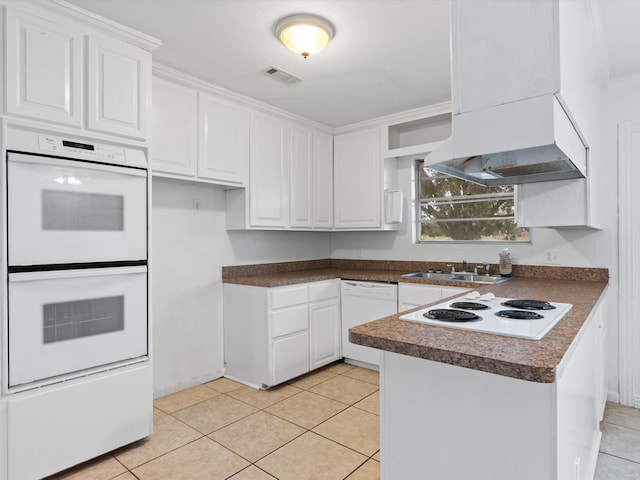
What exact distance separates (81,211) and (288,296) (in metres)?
1.75

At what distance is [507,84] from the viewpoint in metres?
1.38

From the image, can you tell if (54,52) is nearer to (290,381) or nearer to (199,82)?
(199,82)

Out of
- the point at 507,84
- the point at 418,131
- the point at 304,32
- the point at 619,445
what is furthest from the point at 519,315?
the point at 418,131

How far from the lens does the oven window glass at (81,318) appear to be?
2023 mm

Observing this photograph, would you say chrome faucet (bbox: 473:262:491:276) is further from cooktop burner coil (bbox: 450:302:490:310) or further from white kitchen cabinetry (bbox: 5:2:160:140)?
white kitchen cabinetry (bbox: 5:2:160:140)

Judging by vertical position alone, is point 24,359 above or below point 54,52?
below

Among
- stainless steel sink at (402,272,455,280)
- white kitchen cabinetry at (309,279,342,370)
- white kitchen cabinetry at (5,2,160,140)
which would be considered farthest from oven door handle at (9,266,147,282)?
stainless steel sink at (402,272,455,280)

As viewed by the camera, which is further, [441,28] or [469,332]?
[441,28]

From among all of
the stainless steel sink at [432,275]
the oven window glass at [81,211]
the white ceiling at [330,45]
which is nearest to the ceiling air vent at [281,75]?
the white ceiling at [330,45]

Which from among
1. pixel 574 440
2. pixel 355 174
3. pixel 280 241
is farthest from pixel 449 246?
pixel 574 440

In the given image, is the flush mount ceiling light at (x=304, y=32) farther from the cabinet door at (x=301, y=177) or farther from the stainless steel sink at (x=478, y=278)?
the stainless steel sink at (x=478, y=278)

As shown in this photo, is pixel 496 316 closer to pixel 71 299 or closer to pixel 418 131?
pixel 71 299

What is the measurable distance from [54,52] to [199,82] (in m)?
1.14

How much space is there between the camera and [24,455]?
1918mm
